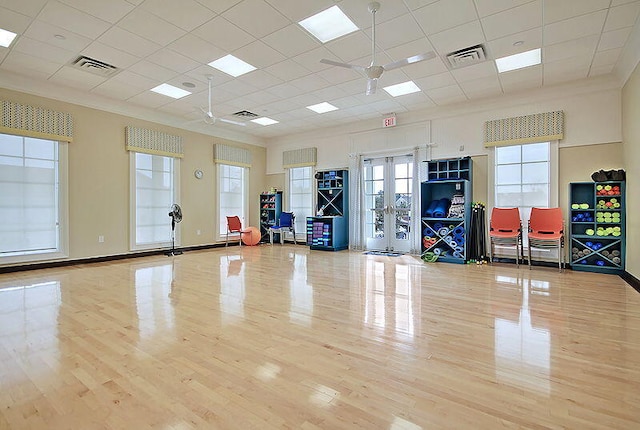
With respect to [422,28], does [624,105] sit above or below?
below

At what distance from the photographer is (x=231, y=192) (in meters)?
9.80

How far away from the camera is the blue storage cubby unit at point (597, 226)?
5453mm

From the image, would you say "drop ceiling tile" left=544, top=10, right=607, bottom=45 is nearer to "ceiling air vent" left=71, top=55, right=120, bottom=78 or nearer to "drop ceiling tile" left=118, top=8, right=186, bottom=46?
"drop ceiling tile" left=118, top=8, right=186, bottom=46

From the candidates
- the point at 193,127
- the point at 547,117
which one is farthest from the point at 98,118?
the point at 547,117

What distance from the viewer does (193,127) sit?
8695 millimetres

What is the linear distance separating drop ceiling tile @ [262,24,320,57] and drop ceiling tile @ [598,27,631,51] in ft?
12.7

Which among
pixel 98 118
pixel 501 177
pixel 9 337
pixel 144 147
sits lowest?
pixel 9 337

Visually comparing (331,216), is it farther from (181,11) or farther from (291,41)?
(181,11)

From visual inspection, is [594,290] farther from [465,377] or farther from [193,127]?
[193,127]

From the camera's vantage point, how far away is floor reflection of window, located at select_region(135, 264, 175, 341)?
2972 mm

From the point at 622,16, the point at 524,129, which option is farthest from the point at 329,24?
the point at 524,129

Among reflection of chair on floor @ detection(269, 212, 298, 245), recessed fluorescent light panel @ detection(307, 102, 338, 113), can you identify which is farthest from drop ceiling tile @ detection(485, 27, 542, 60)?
reflection of chair on floor @ detection(269, 212, 298, 245)

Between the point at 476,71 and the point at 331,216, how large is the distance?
4.73 meters

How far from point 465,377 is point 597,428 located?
2.14 feet
